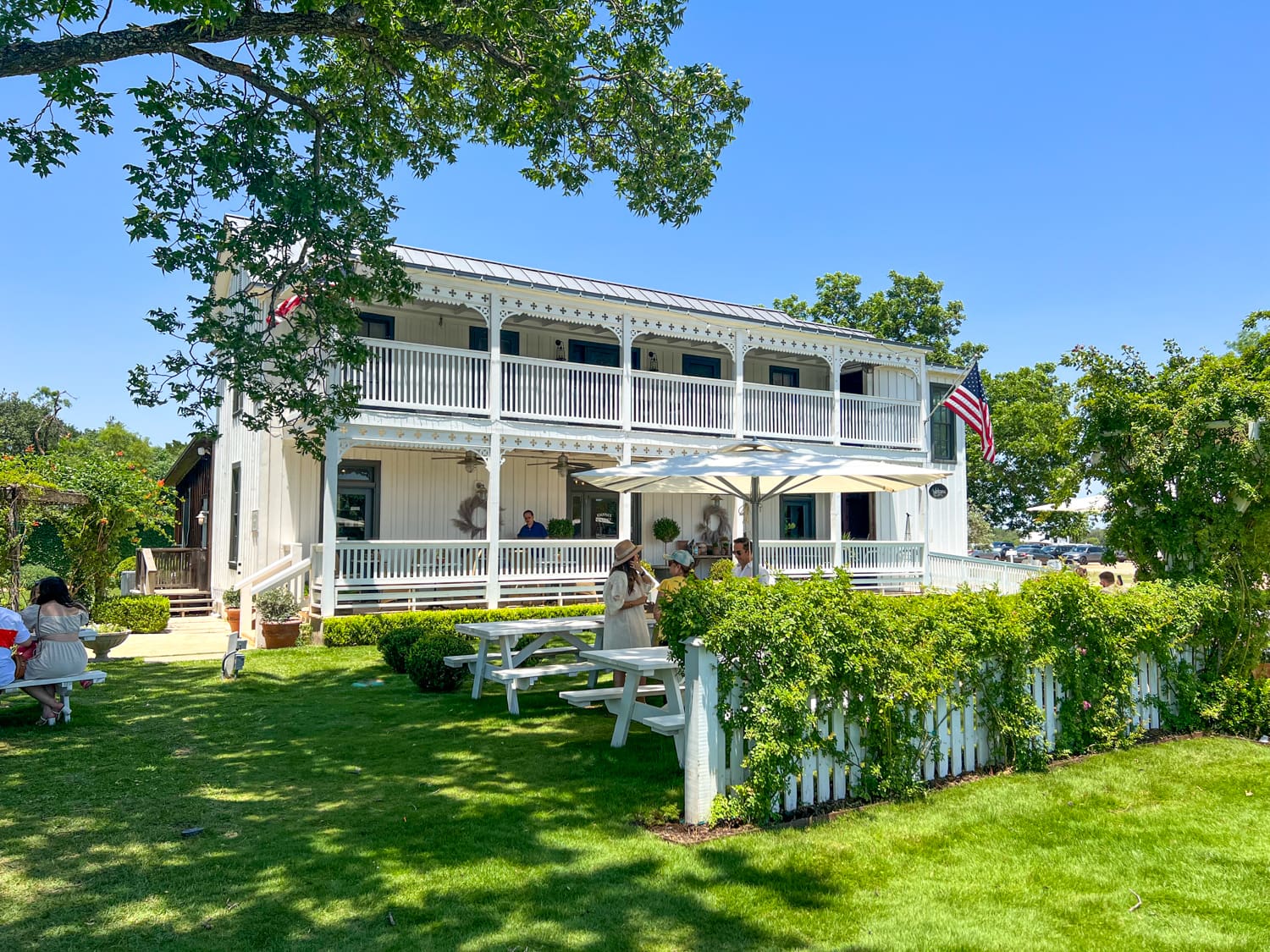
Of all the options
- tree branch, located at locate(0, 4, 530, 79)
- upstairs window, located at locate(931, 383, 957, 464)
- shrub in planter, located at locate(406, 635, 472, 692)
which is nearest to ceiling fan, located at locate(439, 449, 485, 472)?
shrub in planter, located at locate(406, 635, 472, 692)

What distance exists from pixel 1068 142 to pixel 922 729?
12.2 metres

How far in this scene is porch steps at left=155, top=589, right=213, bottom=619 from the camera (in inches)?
723

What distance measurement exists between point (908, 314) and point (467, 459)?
26.8 m

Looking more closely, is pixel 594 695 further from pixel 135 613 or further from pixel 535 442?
pixel 135 613

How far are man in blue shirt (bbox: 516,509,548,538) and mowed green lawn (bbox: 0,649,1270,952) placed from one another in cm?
958

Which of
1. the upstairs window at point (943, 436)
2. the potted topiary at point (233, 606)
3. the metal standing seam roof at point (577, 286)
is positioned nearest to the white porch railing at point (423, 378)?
the metal standing seam roof at point (577, 286)

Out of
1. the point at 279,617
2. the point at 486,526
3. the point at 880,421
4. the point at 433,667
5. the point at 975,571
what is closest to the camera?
the point at 433,667

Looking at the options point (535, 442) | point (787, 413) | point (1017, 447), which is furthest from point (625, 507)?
point (1017, 447)

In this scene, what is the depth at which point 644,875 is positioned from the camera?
12.8 feet

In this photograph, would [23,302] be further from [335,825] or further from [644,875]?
[644,875]

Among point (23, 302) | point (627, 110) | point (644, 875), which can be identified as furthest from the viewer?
point (23, 302)

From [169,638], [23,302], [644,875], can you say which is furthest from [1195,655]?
[23,302]

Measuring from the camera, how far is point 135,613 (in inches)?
567

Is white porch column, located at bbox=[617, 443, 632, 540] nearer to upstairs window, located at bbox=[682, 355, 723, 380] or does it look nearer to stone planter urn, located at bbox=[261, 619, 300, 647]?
upstairs window, located at bbox=[682, 355, 723, 380]
